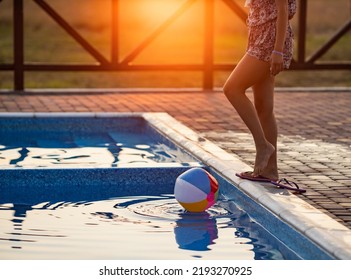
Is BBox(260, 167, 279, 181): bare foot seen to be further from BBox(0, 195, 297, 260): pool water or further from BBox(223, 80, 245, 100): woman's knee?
BBox(223, 80, 245, 100): woman's knee

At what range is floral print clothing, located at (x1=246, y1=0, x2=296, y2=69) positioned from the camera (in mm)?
6719

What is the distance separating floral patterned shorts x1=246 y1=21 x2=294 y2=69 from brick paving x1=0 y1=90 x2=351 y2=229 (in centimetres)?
89

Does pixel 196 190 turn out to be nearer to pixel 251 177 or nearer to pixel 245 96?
pixel 251 177

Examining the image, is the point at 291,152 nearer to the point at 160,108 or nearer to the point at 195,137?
the point at 195,137

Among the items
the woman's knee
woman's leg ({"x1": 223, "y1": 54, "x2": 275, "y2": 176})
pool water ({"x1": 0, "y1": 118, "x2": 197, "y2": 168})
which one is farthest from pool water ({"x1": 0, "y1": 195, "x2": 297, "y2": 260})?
pool water ({"x1": 0, "y1": 118, "x2": 197, "y2": 168})

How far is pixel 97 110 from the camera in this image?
1132 centimetres

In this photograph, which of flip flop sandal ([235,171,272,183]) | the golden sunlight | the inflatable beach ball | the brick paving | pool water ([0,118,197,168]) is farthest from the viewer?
the golden sunlight

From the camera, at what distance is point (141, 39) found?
28.3m

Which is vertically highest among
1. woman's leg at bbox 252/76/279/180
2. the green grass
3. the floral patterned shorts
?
the floral patterned shorts

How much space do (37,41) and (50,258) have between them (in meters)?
22.9

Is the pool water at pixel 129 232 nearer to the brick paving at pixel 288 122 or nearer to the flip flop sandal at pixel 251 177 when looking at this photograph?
the flip flop sandal at pixel 251 177

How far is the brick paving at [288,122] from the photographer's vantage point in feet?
23.5

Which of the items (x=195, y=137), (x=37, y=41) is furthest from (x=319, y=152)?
(x=37, y=41)

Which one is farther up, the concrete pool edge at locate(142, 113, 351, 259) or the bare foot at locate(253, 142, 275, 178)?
the bare foot at locate(253, 142, 275, 178)
